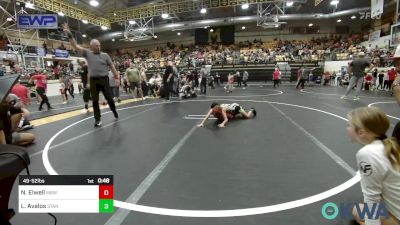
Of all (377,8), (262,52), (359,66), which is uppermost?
Result: (377,8)

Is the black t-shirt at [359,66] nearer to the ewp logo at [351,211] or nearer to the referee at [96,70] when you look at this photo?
the referee at [96,70]

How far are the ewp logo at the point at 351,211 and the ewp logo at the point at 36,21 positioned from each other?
14.2 m

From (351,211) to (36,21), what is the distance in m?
15.3

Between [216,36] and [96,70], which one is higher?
[216,36]

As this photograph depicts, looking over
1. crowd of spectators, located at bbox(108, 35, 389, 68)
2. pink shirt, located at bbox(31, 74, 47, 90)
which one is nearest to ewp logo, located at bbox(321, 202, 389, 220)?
pink shirt, located at bbox(31, 74, 47, 90)

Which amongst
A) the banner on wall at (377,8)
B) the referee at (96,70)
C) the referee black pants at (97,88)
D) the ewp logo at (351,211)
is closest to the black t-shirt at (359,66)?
the banner on wall at (377,8)

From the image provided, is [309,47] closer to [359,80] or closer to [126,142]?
[359,80]

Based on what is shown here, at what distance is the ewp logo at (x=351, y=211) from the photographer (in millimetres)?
1546

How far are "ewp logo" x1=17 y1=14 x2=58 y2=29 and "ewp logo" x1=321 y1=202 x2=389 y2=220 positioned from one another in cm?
1420

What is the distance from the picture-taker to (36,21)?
42.8 feet

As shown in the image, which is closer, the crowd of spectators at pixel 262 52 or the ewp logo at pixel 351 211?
the ewp logo at pixel 351 211

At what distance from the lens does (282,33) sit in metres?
31.8

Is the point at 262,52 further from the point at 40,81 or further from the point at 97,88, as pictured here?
the point at 97,88

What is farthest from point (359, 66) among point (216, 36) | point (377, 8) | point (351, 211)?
point (216, 36)
